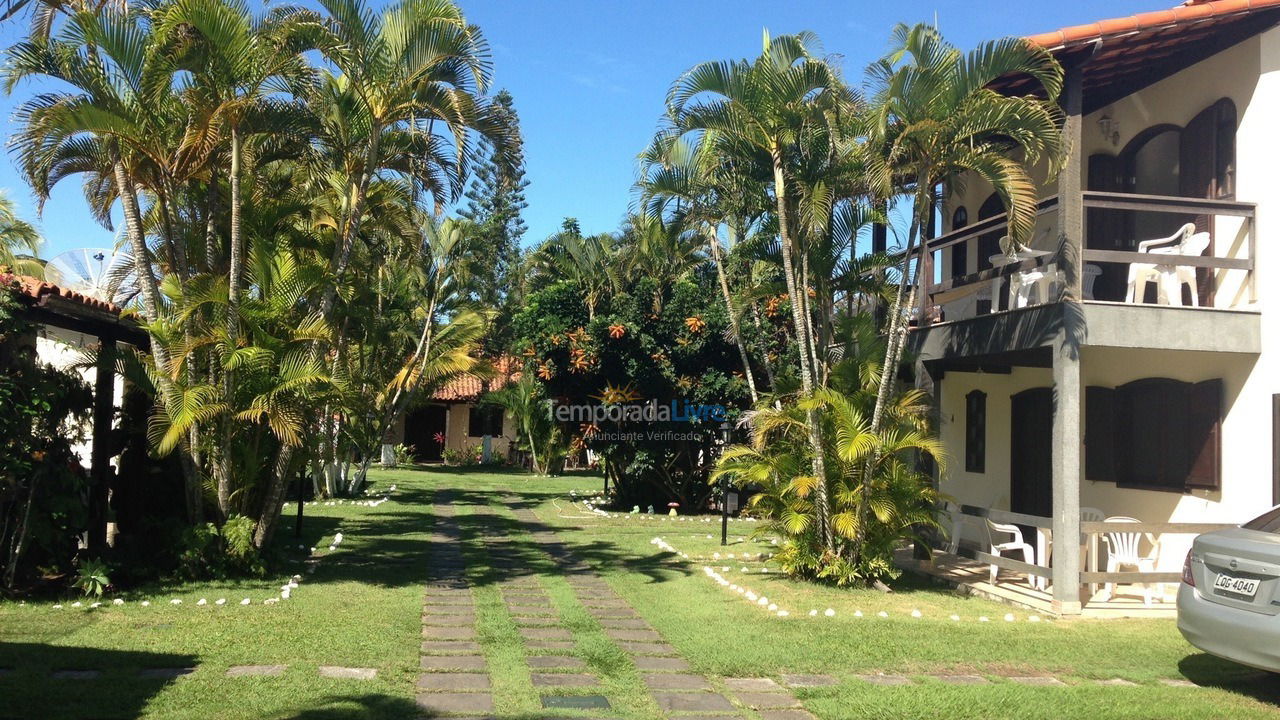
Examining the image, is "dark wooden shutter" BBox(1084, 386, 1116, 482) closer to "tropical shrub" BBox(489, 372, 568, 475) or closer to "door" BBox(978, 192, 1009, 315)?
"door" BBox(978, 192, 1009, 315)

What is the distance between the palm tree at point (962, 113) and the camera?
9.07 m

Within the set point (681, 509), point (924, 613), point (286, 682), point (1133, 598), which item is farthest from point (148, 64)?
point (681, 509)

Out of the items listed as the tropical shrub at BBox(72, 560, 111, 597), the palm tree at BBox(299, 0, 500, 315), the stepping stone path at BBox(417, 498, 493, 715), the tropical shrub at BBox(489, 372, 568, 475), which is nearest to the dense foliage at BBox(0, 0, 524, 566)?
the palm tree at BBox(299, 0, 500, 315)

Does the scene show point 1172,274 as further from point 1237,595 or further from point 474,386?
point 474,386

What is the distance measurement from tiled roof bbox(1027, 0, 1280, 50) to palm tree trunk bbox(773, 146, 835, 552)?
280 centimetres

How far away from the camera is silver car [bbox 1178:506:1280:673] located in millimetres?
5988

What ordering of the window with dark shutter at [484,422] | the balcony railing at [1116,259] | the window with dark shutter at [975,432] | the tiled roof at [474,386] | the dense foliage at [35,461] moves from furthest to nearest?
the window with dark shutter at [484,422], the tiled roof at [474,386], the window with dark shutter at [975,432], the balcony railing at [1116,259], the dense foliage at [35,461]

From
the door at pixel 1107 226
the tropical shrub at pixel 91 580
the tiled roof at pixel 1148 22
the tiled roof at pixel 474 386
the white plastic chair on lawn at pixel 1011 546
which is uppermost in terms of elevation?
the tiled roof at pixel 1148 22

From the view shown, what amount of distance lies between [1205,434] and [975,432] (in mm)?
4202

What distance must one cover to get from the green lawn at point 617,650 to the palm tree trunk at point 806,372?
0.79 metres

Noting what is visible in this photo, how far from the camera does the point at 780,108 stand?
1009 centimetres

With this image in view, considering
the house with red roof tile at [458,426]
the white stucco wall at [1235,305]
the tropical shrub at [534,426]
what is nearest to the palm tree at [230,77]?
the white stucco wall at [1235,305]

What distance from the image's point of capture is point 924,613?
364 inches

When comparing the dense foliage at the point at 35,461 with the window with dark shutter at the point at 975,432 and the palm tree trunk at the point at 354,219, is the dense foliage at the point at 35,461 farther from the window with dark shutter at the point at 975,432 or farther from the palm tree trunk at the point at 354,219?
the window with dark shutter at the point at 975,432
